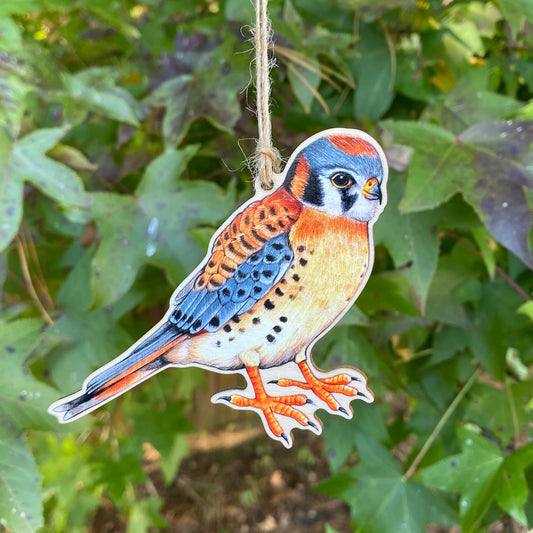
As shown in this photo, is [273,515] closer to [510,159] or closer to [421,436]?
[421,436]

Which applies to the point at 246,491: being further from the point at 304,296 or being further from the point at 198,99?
the point at 304,296

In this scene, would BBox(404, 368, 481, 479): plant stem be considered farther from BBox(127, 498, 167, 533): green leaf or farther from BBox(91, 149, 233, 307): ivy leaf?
BBox(127, 498, 167, 533): green leaf

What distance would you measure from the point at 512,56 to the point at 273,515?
1.36 meters

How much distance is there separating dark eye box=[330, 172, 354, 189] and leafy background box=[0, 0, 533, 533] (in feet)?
0.39

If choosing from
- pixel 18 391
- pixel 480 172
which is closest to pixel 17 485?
pixel 18 391

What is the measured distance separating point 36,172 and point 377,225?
15.2 inches

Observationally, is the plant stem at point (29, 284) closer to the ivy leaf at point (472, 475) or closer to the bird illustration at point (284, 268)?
the bird illustration at point (284, 268)

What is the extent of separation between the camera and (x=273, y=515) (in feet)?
5.33

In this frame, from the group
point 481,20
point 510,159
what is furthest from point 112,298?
point 481,20

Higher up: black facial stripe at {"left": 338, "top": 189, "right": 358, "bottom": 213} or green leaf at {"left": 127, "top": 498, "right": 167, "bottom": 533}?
black facial stripe at {"left": 338, "top": 189, "right": 358, "bottom": 213}

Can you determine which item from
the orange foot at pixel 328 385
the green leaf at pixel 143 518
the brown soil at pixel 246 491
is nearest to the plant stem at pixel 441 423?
the orange foot at pixel 328 385

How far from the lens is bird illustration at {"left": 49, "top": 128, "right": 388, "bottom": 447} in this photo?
0.40 meters

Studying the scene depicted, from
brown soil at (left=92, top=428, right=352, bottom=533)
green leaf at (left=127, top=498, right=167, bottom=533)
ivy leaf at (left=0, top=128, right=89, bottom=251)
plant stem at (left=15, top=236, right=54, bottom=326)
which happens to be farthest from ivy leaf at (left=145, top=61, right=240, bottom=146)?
brown soil at (left=92, top=428, right=352, bottom=533)

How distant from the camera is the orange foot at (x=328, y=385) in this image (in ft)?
1.42
